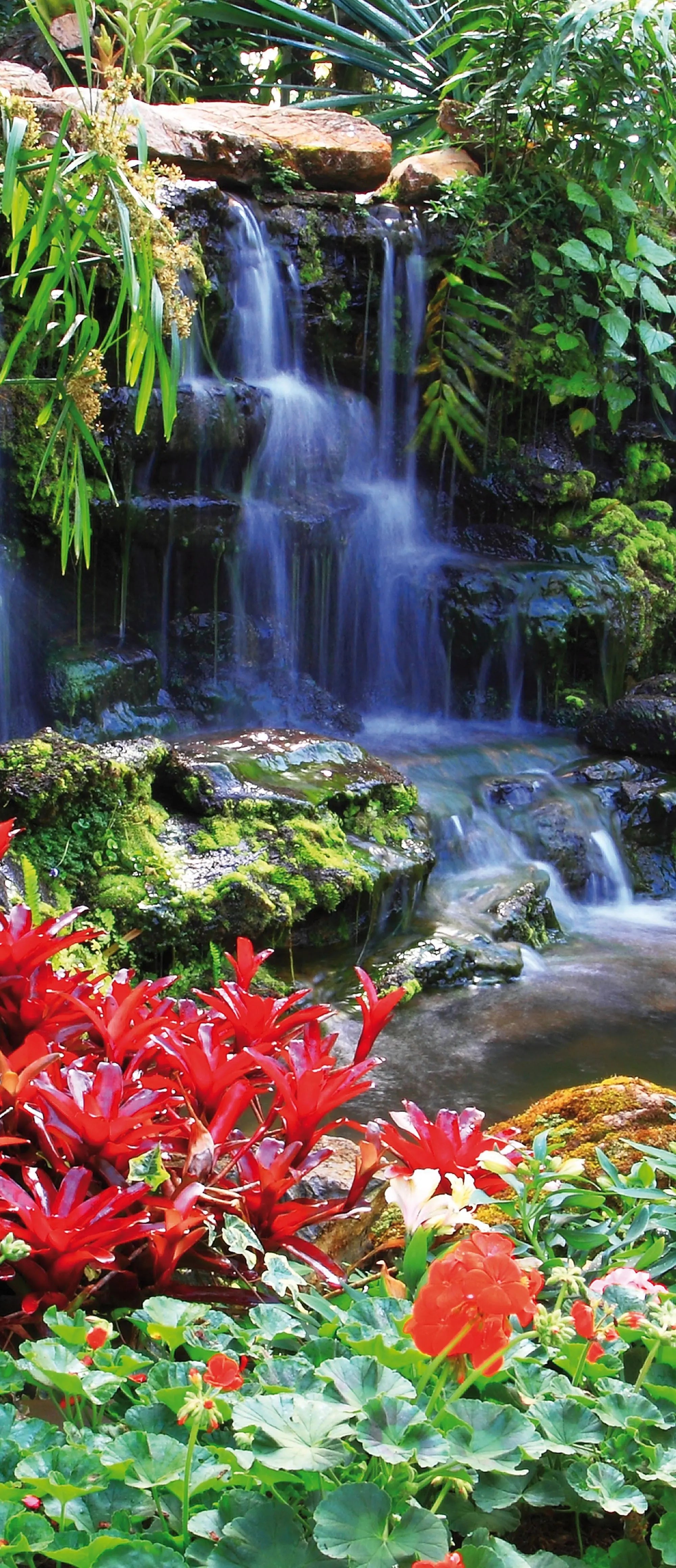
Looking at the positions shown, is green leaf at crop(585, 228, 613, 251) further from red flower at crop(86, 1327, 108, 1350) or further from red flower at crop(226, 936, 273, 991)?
red flower at crop(86, 1327, 108, 1350)

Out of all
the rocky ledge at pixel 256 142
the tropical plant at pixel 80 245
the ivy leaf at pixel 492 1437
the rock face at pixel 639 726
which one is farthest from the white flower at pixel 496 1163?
the rocky ledge at pixel 256 142

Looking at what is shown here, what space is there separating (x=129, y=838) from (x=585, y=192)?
7.21m

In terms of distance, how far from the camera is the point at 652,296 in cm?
980

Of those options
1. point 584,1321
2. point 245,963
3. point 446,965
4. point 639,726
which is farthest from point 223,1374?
point 639,726

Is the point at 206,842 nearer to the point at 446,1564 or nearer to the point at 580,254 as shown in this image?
the point at 446,1564

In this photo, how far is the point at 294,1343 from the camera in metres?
1.38

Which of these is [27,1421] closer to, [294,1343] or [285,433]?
[294,1343]

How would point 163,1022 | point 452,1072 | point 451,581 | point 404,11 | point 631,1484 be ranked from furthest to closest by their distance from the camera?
point 404,11 < point 451,581 < point 452,1072 < point 163,1022 < point 631,1484

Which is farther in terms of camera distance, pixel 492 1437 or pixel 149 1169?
pixel 149 1169

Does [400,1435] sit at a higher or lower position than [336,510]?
lower

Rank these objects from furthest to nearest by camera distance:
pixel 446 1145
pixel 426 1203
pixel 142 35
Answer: pixel 142 35
pixel 446 1145
pixel 426 1203

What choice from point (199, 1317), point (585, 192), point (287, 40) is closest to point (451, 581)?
point (585, 192)

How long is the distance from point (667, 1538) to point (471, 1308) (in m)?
0.27

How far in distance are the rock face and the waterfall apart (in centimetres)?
131
